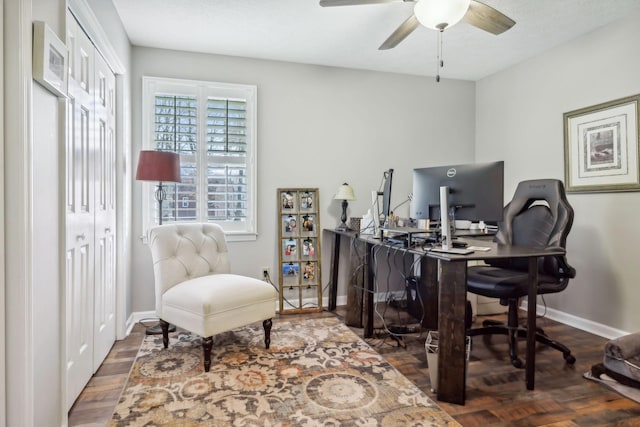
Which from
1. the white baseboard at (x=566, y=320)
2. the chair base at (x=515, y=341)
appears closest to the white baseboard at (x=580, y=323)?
the white baseboard at (x=566, y=320)

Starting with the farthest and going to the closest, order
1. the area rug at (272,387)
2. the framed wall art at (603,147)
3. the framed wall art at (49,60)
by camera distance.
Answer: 1. the framed wall art at (603,147)
2. the area rug at (272,387)
3. the framed wall art at (49,60)

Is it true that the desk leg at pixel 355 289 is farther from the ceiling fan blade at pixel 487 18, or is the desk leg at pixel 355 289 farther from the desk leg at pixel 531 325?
the ceiling fan blade at pixel 487 18

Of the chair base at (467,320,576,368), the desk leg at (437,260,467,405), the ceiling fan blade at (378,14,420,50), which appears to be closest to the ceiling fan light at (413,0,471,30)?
the ceiling fan blade at (378,14,420,50)

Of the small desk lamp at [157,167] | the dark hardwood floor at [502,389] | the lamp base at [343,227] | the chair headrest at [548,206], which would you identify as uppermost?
the small desk lamp at [157,167]

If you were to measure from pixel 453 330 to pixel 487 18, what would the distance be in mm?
1831

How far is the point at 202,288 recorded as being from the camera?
236cm

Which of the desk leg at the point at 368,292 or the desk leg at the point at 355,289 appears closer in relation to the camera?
the desk leg at the point at 368,292

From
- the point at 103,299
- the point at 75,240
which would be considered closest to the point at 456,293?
the point at 75,240

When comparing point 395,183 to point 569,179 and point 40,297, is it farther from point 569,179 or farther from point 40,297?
point 40,297

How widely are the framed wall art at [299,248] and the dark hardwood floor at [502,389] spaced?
1004mm

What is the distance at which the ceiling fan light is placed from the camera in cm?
186

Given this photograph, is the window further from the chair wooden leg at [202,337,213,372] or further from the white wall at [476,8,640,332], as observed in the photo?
the white wall at [476,8,640,332]

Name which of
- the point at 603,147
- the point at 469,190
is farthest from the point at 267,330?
the point at 603,147

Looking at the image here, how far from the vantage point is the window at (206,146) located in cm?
321
